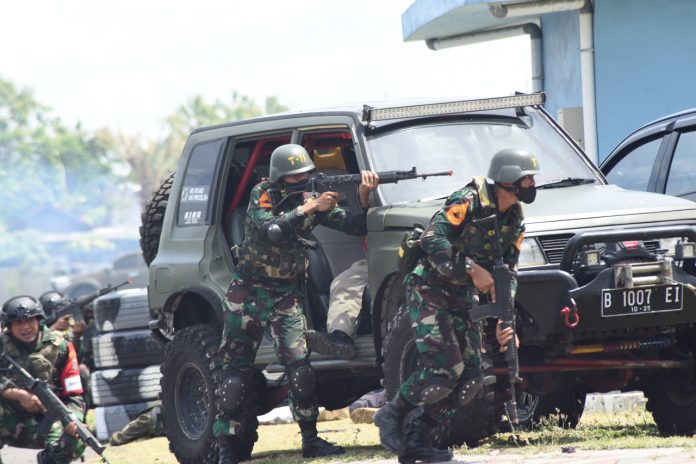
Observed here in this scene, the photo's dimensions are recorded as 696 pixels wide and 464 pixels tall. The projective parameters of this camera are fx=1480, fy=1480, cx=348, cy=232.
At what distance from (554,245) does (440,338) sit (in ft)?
2.68

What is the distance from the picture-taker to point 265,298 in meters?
8.98

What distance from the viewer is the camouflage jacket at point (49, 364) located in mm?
10234

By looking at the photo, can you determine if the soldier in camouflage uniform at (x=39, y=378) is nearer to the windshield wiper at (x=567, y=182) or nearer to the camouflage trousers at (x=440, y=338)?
the camouflage trousers at (x=440, y=338)

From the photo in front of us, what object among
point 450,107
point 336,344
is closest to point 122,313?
point 336,344

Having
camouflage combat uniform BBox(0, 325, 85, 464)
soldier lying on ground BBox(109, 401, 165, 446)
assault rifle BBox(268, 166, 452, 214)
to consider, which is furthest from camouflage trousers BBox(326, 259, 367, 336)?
soldier lying on ground BBox(109, 401, 165, 446)

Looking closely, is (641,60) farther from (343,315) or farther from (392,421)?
(392,421)

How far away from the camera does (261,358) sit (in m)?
9.44

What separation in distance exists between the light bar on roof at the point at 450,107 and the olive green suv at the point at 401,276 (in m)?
0.01

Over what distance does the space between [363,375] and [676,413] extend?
6.06 feet

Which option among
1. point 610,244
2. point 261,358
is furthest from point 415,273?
point 261,358

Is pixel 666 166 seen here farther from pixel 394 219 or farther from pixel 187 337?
pixel 187 337

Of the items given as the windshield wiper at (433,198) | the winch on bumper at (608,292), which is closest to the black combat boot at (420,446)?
the winch on bumper at (608,292)

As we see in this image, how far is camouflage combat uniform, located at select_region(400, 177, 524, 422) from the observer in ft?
25.0

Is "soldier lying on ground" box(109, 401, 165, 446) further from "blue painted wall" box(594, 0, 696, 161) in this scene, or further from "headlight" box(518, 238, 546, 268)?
"blue painted wall" box(594, 0, 696, 161)
